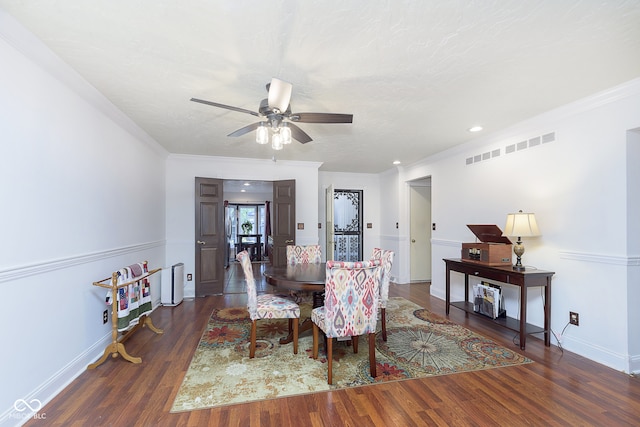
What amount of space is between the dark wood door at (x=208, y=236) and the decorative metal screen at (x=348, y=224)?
8.99 feet

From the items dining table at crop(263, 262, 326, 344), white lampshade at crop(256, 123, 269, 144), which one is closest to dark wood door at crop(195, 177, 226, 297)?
dining table at crop(263, 262, 326, 344)

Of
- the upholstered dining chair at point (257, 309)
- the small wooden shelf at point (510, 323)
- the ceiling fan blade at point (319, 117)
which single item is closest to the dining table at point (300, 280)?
the upholstered dining chair at point (257, 309)

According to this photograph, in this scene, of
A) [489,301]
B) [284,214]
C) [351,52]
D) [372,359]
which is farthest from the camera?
[284,214]

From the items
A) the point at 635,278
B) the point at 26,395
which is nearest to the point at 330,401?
the point at 26,395

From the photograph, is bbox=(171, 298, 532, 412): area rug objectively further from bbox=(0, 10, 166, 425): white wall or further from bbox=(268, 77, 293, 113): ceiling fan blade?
bbox=(268, 77, 293, 113): ceiling fan blade

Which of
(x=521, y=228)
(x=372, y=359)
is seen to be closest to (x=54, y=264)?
(x=372, y=359)

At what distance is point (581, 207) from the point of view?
2805 mm

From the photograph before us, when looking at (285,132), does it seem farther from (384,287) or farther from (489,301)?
(489,301)

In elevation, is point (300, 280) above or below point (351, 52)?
below

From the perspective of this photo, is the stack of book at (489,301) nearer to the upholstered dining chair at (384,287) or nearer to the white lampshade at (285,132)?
the upholstered dining chair at (384,287)

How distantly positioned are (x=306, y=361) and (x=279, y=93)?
7.42 feet

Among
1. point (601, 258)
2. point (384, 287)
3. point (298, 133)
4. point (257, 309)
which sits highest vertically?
point (298, 133)

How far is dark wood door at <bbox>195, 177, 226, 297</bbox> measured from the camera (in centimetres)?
496

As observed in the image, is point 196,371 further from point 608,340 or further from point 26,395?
point 608,340
